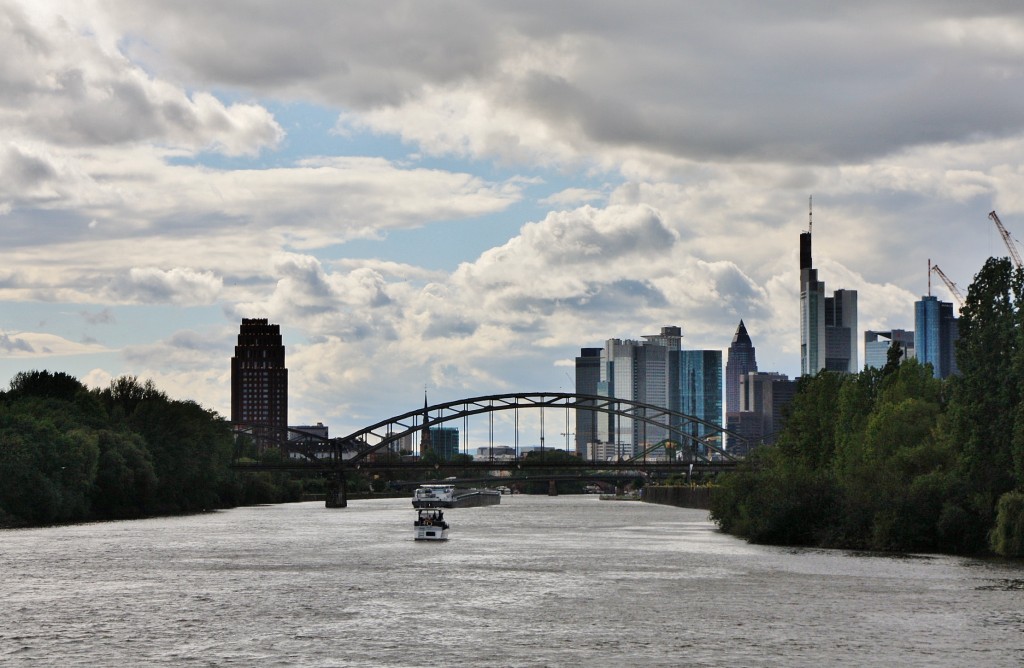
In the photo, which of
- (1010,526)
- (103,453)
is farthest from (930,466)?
(103,453)

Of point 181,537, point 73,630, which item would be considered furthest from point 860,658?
point 181,537

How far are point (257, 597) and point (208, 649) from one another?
1706 cm

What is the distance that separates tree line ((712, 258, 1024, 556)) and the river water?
333 cm

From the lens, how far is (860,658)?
49062 mm

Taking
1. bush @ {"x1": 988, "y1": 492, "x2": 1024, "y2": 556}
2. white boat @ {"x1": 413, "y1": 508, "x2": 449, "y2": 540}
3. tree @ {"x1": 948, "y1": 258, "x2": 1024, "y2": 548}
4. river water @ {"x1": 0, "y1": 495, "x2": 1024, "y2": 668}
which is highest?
tree @ {"x1": 948, "y1": 258, "x2": 1024, "y2": 548}

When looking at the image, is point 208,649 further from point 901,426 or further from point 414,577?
point 901,426

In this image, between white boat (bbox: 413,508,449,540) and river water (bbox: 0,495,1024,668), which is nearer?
river water (bbox: 0,495,1024,668)

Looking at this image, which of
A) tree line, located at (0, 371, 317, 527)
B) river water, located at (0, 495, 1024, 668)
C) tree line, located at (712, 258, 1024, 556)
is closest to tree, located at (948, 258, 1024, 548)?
tree line, located at (712, 258, 1024, 556)

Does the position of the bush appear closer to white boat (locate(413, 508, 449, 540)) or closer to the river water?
the river water

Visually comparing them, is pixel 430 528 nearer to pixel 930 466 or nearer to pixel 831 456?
pixel 831 456

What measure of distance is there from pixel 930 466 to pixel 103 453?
3204 inches

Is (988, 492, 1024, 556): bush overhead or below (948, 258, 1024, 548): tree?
below

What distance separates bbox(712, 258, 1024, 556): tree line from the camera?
278 feet

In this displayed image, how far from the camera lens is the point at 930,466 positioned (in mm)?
94312
